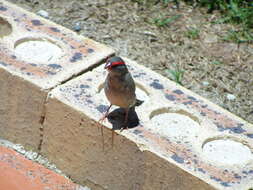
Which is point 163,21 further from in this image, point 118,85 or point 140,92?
point 118,85

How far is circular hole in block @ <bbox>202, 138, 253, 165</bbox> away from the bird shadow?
0.43 metres

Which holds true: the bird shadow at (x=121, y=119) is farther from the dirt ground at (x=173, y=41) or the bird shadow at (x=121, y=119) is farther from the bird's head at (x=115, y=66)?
the dirt ground at (x=173, y=41)

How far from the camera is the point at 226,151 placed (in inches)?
149

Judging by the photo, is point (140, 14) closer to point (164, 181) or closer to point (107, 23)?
point (107, 23)

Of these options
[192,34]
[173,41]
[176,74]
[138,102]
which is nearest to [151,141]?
[138,102]

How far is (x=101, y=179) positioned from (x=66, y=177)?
0.92 ft

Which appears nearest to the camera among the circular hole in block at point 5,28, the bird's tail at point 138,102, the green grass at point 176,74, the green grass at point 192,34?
the bird's tail at point 138,102

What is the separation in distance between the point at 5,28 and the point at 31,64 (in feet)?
1.72

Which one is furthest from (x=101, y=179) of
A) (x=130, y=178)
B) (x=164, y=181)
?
(x=164, y=181)

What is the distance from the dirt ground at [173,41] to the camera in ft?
16.1

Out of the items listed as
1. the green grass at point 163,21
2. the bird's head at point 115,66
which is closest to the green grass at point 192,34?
the green grass at point 163,21

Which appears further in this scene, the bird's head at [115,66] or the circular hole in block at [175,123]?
the circular hole in block at [175,123]

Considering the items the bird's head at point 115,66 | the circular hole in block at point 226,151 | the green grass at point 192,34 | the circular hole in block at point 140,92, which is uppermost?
the bird's head at point 115,66

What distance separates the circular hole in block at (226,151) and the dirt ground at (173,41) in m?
0.82
